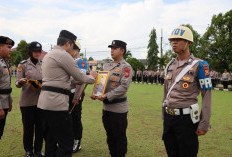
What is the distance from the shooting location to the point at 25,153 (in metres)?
4.82

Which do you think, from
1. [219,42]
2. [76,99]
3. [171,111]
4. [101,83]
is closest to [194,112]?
[171,111]

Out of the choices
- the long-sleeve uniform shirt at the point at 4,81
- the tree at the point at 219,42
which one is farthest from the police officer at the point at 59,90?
the tree at the point at 219,42

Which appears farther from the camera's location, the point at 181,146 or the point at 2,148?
the point at 2,148

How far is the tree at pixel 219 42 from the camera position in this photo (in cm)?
2757

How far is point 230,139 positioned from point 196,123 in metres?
3.29

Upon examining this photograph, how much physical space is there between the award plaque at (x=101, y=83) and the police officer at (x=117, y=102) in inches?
3.3

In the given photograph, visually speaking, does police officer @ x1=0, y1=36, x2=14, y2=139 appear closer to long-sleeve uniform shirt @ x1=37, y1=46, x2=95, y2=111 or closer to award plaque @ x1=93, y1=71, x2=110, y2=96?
long-sleeve uniform shirt @ x1=37, y1=46, x2=95, y2=111

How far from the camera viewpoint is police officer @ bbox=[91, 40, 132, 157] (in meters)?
4.12

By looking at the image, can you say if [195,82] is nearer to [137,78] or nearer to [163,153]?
[163,153]

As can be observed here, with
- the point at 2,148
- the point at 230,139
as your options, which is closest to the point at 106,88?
the point at 2,148

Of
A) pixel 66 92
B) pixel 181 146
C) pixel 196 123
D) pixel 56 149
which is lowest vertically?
pixel 56 149

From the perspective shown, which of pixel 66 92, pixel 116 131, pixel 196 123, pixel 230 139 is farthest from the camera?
pixel 230 139

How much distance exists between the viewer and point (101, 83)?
4.17 meters

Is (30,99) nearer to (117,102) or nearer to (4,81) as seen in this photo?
(4,81)
